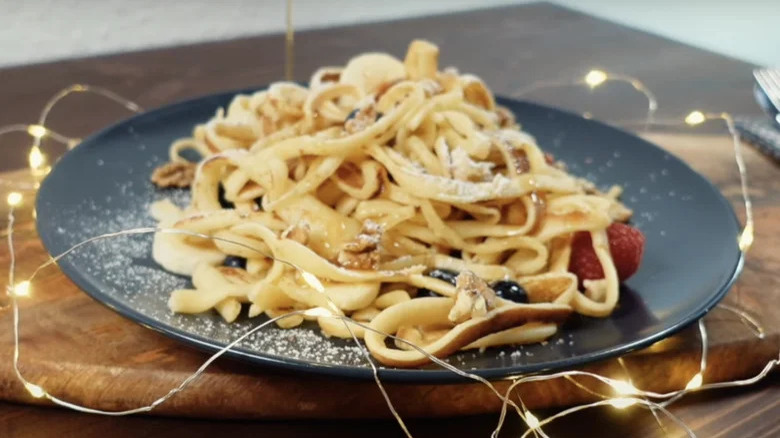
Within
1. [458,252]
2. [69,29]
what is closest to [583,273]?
[458,252]

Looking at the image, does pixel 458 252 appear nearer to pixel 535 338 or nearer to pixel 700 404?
pixel 535 338

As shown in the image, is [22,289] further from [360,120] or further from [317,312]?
[360,120]

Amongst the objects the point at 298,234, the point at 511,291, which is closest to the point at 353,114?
the point at 298,234

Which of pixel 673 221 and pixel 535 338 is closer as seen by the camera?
pixel 535 338

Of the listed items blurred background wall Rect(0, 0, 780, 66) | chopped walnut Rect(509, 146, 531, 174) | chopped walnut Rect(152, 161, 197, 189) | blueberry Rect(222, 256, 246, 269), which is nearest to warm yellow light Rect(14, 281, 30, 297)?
blueberry Rect(222, 256, 246, 269)

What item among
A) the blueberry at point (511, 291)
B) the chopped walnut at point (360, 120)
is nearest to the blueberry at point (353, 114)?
the chopped walnut at point (360, 120)

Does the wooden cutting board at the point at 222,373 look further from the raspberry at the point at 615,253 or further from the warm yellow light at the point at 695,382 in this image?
the raspberry at the point at 615,253
